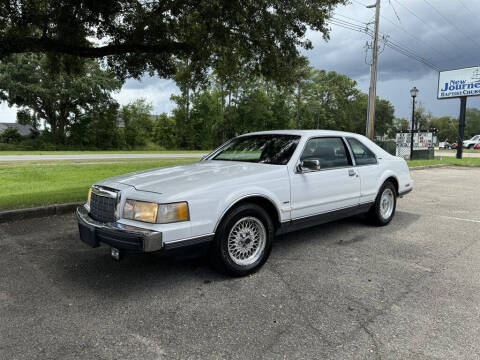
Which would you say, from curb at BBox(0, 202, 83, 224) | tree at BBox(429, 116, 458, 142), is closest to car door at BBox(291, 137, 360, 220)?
curb at BBox(0, 202, 83, 224)

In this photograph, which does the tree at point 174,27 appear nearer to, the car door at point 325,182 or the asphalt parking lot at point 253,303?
Answer: the car door at point 325,182

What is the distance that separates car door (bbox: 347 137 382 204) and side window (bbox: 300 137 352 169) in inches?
9.0

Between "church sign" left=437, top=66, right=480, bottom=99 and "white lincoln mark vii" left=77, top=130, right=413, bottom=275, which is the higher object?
"church sign" left=437, top=66, right=480, bottom=99

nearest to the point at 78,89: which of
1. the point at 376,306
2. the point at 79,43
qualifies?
the point at 79,43

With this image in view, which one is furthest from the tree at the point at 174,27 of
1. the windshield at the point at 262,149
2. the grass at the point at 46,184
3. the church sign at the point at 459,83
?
the church sign at the point at 459,83

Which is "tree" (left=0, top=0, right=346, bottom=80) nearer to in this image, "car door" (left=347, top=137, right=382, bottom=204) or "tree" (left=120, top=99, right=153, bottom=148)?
"car door" (left=347, top=137, right=382, bottom=204)

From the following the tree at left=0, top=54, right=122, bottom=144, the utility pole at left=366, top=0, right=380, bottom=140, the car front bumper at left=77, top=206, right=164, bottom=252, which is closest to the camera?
the car front bumper at left=77, top=206, right=164, bottom=252

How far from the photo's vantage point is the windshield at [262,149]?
4.36m

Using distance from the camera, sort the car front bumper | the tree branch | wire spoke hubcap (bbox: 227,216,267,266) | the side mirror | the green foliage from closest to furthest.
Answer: the car front bumper, wire spoke hubcap (bbox: 227,216,267,266), the side mirror, the tree branch, the green foliage

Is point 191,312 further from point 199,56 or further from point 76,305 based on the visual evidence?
point 199,56

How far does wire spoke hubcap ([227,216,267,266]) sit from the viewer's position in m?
3.59

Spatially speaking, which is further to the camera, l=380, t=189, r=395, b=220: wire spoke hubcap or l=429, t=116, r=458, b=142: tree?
l=429, t=116, r=458, b=142: tree

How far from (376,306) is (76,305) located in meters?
2.69

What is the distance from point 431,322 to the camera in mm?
2764
